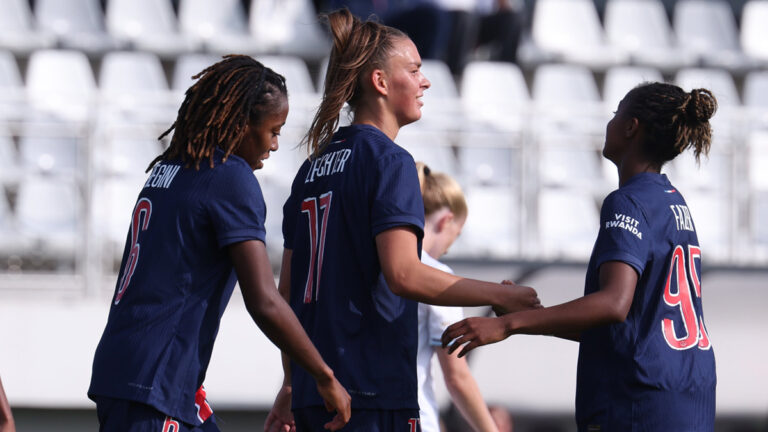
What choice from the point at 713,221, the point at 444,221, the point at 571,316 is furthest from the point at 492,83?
the point at 571,316

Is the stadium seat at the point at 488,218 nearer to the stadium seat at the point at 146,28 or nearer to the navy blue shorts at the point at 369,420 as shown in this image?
the stadium seat at the point at 146,28

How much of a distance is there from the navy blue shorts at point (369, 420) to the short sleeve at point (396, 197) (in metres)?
0.40

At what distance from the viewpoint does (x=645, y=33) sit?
962 centimetres

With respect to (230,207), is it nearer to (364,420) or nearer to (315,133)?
(315,133)

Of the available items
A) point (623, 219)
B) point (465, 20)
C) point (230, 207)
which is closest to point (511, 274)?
point (623, 219)

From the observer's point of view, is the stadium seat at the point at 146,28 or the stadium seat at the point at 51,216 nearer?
the stadium seat at the point at 51,216

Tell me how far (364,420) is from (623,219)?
742mm

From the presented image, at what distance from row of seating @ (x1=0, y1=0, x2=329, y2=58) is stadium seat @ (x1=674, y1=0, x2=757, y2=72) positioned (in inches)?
138

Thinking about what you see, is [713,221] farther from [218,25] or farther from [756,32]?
[218,25]

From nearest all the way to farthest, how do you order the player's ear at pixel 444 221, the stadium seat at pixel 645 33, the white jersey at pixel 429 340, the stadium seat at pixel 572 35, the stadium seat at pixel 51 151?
the white jersey at pixel 429 340
the player's ear at pixel 444 221
the stadium seat at pixel 51 151
the stadium seat at pixel 572 35
the stadium seat at pixel 645 33

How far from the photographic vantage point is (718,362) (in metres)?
4.02

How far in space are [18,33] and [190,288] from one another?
6745 millimetres

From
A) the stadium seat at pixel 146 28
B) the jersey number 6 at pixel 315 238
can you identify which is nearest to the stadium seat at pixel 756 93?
the stadium seat at pixel 146 28

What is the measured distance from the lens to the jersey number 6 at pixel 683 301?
2.40 metres
